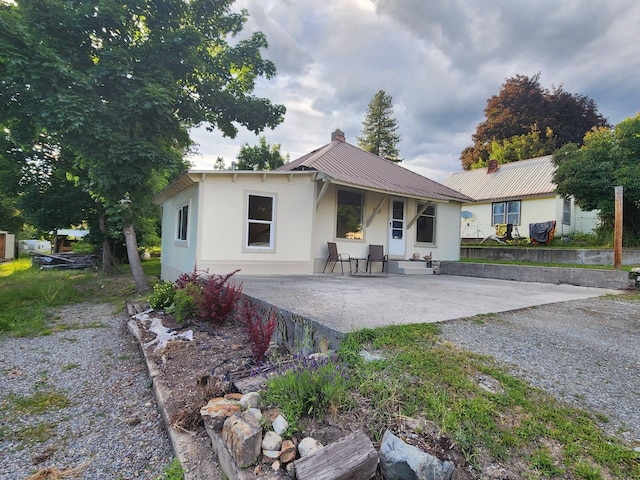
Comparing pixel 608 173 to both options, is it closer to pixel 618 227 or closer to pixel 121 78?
pixel 618 227

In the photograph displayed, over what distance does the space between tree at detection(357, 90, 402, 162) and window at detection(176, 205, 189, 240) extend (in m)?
26.8

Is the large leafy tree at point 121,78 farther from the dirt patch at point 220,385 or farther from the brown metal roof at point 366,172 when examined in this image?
the dirt patch at point 220,385

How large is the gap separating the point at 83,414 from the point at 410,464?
2889 mm

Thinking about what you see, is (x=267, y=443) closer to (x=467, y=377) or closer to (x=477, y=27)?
(x=467, y=377)

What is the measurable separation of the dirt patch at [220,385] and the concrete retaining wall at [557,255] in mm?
10082

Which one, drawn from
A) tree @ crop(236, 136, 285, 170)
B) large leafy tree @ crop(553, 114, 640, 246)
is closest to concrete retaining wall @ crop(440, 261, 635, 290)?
large leafy tree @ crop(553, 114, 640, 246)

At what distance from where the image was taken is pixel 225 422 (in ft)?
6.24

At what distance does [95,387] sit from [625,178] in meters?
12.7

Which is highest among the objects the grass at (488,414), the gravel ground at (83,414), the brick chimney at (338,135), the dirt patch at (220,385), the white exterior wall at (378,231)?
the brick chimney at (338,135)

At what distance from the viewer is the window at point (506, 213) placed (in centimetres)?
1564

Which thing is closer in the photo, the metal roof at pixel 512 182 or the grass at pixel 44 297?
the grass at pixel 44 297

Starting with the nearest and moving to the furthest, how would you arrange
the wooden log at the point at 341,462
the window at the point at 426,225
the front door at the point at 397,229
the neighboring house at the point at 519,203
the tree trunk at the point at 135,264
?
1. the wooden log at the point at 341,462
2. the tree trunk at the point at 135,264
3. the front door at the point at 397,229
4. the window at the point at 426,225
5. the neighboring house at the point at 519,203

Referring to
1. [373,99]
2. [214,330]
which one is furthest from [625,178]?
[373,99]

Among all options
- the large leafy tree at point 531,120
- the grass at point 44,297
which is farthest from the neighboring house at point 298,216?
the large leafy tree at point 531,120
